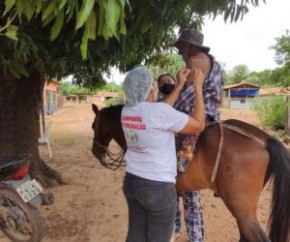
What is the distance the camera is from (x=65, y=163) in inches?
340

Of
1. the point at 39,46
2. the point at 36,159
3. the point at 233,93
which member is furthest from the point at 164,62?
the point at 233,93

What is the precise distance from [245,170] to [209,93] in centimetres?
72

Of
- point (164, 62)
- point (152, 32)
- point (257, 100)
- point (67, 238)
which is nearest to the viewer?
point (152, 32)

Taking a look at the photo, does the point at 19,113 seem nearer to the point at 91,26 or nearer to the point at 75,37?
the point at 75,37

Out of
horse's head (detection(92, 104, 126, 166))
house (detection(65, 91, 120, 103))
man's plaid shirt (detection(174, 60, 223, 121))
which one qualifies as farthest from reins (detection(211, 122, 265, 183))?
house (detection(65, 91, 120, 103))

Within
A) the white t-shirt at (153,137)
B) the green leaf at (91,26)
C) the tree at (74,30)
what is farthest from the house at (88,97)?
the green leaf at (91,26)

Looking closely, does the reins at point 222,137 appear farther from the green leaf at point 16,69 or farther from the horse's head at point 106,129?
the green leaf at point 16,69

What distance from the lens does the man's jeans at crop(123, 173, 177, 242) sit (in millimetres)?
2643

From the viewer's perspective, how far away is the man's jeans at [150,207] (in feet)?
8.67

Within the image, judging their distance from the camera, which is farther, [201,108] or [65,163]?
[65,163]

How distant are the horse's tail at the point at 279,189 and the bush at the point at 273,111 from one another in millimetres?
13829

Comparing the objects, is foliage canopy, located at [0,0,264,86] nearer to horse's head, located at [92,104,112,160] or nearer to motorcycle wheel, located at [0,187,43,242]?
horse's head, located at [92,104,112,160]

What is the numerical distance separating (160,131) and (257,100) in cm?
2074

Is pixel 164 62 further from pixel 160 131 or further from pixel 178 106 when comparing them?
pixel 160 131
